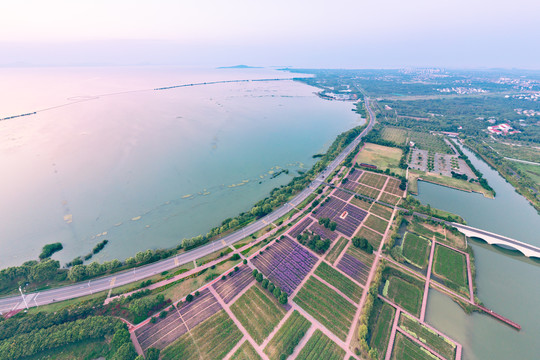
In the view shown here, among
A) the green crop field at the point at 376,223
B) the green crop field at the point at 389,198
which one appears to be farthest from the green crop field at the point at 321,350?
the green crop field at the point at 389,198

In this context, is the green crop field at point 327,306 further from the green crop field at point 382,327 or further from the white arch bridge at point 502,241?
the white arch bridge at point 502,241

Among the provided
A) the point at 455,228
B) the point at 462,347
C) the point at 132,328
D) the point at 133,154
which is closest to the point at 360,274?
the point at 462,347

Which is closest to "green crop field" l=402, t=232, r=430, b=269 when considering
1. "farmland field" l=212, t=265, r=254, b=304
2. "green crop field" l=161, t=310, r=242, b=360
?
"farmland field" l=212, t=265, r=254, b=304

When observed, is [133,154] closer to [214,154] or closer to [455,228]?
[214,154]

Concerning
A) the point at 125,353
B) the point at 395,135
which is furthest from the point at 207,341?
the point at 395,135

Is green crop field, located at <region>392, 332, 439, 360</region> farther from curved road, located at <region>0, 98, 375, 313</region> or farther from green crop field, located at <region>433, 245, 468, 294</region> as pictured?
curved road, located at <region>0, 98, 375, 313</region>

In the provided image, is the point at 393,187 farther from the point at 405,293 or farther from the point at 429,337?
the point at 429,337
